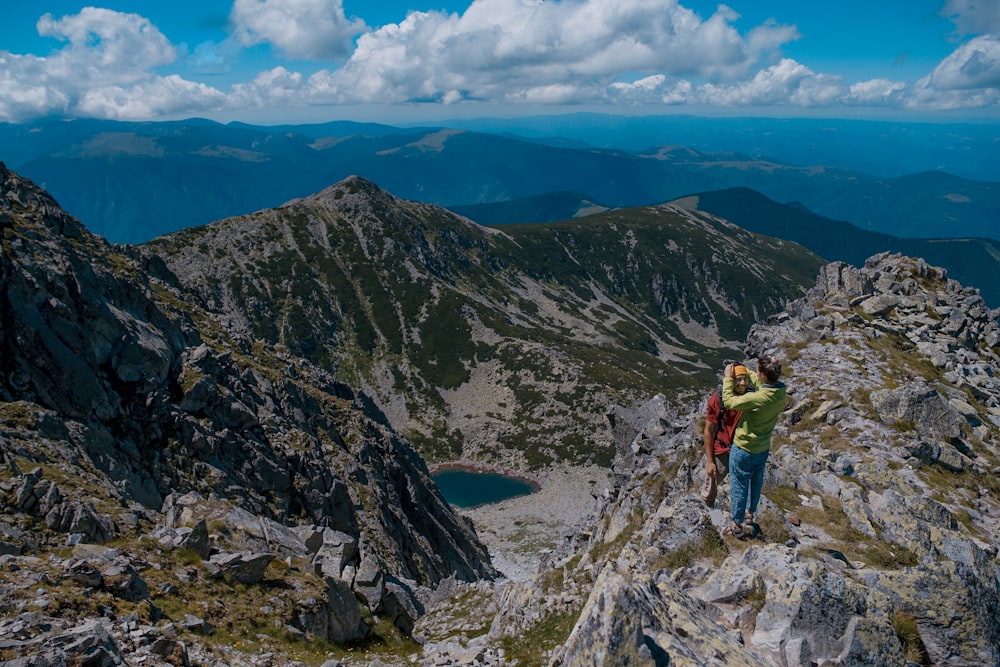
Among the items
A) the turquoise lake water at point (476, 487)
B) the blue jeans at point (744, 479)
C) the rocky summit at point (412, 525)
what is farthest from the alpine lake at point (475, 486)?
the blue jeans at point (744, 479)

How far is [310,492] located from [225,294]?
15800cm

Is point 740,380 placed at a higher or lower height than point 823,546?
higher

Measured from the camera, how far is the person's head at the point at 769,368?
1318 cm

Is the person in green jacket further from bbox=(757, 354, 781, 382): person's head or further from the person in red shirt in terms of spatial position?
the person in red shirt

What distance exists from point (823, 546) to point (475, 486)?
12818cm

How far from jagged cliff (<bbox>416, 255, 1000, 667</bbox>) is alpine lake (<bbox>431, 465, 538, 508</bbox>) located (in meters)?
98.6

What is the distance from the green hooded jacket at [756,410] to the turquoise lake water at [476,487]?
119 metres

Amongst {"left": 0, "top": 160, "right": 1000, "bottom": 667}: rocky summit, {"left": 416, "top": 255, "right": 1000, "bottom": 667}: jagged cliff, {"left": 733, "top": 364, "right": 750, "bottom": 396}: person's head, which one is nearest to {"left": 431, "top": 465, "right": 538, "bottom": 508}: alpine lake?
{"left": 0, "top": 160, "right": 1000, "bottom": 667}: rocky summit

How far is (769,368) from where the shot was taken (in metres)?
13.2

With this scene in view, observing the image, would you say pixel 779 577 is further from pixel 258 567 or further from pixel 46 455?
pixel 46 455

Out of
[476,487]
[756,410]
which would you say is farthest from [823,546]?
[476,487]

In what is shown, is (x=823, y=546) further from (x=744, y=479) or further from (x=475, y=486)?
Result: (x=475, y=486)

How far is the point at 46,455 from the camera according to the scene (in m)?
24.1

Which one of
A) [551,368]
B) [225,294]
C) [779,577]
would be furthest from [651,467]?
[225,294]
